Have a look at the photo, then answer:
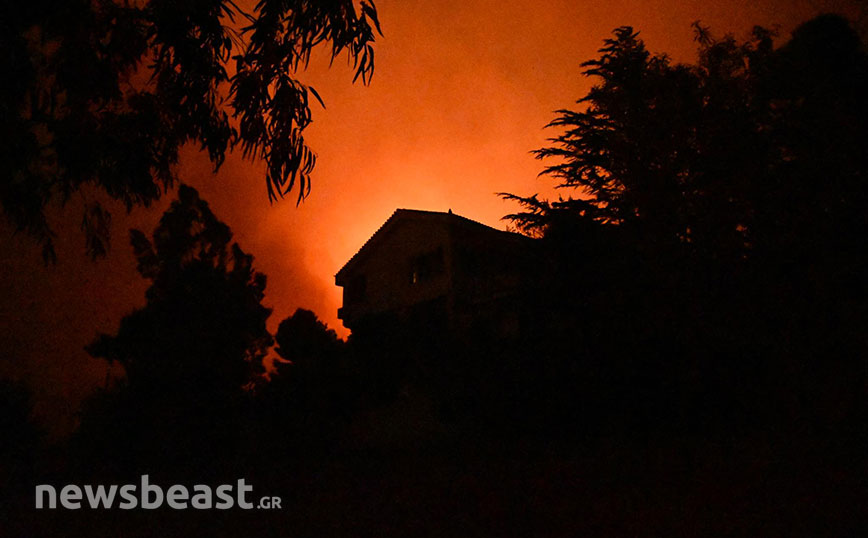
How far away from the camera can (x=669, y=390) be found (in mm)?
12094

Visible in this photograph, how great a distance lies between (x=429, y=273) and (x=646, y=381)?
15517 mm

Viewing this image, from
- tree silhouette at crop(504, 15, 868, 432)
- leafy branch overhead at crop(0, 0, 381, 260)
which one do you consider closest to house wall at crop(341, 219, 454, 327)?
tree silhouette at crop(504, 15, 868, 432)

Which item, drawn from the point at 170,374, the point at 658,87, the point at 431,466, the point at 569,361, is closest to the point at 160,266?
the point at 170,374

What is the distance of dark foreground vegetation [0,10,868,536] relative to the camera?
7.86 m

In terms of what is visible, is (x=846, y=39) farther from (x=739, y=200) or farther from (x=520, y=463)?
(x=520, y=463)

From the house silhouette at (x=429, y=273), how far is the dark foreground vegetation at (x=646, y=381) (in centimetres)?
510

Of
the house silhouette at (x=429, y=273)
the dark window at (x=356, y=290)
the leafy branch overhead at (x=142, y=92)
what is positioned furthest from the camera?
the dark window at (x=356, y=290)

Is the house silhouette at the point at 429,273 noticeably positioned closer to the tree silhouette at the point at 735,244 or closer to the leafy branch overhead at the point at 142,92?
the tree silhouette at the point at 735,244

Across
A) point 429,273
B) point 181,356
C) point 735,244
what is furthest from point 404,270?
point 735,244

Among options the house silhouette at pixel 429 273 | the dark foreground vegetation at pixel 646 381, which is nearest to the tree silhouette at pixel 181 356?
the dark foreground vegetation at pixel 646 381

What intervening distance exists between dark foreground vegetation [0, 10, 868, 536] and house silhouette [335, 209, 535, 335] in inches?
201

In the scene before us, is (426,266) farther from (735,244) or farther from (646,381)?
(735,244)

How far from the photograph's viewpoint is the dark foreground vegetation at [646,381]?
25.8ft

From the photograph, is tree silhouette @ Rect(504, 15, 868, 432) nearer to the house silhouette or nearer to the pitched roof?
the house silhouette
